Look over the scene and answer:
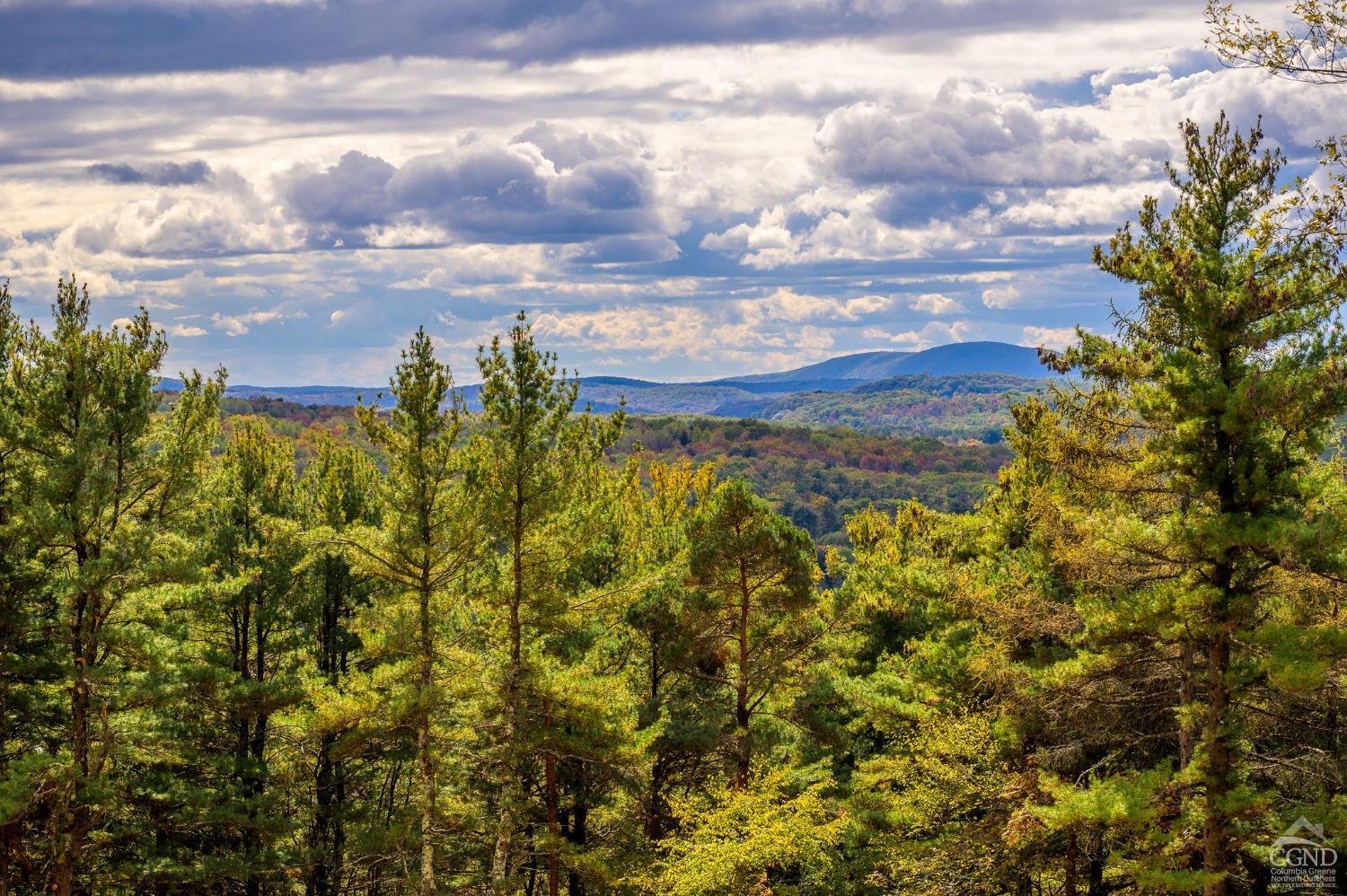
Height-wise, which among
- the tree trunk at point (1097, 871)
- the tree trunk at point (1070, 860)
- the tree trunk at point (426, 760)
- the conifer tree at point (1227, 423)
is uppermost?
the conifer tree at point (1227, 423)

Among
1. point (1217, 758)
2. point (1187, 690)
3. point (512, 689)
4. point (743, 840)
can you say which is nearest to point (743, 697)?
point (743, 840)

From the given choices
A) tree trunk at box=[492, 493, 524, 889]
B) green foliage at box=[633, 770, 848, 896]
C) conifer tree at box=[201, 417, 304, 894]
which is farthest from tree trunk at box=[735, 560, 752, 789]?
conifer tree at box=[201, 417, 304, 894]

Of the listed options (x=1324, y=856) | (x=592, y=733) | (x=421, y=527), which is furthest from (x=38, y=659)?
(x=1324, y=856)

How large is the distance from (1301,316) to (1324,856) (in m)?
9.51

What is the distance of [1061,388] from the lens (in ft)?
51.5

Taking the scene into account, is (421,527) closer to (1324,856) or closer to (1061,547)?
(1061,547)

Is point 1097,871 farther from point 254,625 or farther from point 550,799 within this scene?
point 254,625

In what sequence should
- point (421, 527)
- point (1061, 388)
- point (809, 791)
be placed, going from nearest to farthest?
point (1061, 388), point (421, 527), point (809, 791)

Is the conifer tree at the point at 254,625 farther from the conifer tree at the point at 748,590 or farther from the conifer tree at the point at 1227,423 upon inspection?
the conifer tree at the point at 1227,423

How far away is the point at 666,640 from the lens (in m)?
21.6

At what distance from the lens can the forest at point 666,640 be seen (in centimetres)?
1302

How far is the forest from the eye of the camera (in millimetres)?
13016

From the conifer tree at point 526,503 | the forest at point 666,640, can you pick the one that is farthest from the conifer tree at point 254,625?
the conifer tree at point 526,503

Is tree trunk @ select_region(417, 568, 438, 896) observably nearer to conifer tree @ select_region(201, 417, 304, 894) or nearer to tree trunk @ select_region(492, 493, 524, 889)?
tree trunk @ select_region(492, 493, 524, 889)
